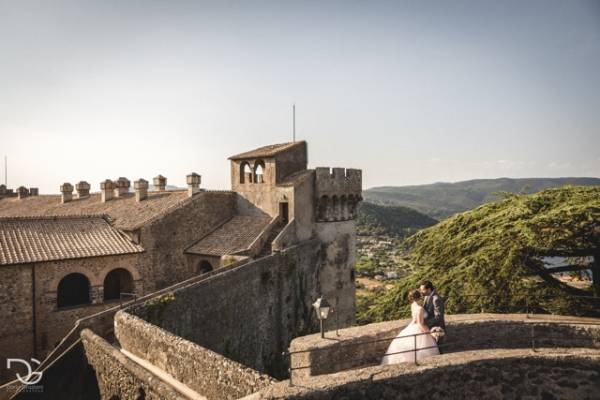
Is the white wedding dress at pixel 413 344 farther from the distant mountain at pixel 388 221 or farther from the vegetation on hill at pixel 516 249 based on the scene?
the distant mountain at pixel 388 221

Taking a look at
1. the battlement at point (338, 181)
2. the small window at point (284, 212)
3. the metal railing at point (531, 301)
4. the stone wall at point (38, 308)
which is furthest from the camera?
the battlement at point (338, 181)

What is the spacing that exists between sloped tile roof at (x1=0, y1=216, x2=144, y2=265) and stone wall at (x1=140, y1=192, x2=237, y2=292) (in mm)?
906

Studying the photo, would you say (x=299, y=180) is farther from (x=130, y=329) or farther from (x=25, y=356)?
(x=25, y=356)

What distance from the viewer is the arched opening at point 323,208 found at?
21.8m

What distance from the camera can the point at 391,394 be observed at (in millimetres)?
6297

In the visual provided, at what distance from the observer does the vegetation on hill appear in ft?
35.9

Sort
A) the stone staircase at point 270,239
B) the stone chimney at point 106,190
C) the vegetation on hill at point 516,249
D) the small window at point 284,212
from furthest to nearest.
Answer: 1. the stone chimney at point 106,190
2. the small window at point 284,212
3. the stone staircase at point 270,239
4. the vegetation on hill at point 516,249

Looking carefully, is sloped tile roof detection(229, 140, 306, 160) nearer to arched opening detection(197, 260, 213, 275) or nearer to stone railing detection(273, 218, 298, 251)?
stone railing detection(273, 218, 298, 251)

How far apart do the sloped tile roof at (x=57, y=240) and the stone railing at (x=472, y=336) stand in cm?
1185

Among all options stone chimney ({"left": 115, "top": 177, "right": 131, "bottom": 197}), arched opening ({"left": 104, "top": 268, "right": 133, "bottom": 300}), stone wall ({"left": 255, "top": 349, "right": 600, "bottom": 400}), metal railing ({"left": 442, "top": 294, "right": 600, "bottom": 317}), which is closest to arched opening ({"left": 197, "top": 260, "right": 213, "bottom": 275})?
arched opening ({"left": 104, "top": 268, "right": 133, "bottom": 300})

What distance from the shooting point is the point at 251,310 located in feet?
48.1

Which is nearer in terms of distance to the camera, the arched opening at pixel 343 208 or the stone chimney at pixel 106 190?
the arched opening at pixel 343 208

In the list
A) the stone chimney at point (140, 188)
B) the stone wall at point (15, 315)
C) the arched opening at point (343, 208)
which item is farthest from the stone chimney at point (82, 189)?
the arched opening at point (343, 208)

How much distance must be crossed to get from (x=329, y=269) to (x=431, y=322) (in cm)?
1448
